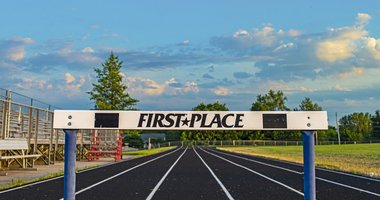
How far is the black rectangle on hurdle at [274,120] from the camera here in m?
4.11

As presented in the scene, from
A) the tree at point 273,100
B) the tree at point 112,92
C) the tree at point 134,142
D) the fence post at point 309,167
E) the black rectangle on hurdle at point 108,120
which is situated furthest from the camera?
the tree at point 273,100

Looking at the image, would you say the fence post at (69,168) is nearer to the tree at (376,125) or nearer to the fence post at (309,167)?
the fence post at (309,167)

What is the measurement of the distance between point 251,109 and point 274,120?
4385 inches

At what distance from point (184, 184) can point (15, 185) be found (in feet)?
16.4

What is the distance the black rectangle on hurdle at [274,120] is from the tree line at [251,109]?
32779mm

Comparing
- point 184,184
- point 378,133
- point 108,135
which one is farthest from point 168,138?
point 184,184

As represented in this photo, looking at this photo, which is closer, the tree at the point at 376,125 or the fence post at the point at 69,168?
the fence post at the point at 69,168

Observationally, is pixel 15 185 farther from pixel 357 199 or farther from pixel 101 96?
pixel 101 96

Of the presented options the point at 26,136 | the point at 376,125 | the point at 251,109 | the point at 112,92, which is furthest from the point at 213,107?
the point at 26,136

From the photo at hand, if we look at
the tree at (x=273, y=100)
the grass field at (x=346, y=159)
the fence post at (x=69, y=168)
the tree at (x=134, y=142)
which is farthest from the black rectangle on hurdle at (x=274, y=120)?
the tree at (x=273, y=100)

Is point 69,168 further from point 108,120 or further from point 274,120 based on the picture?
point 274,120

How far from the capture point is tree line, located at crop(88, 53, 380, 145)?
40.6 m

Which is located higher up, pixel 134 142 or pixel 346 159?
pixel 134 142

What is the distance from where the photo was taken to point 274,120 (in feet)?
13.6
